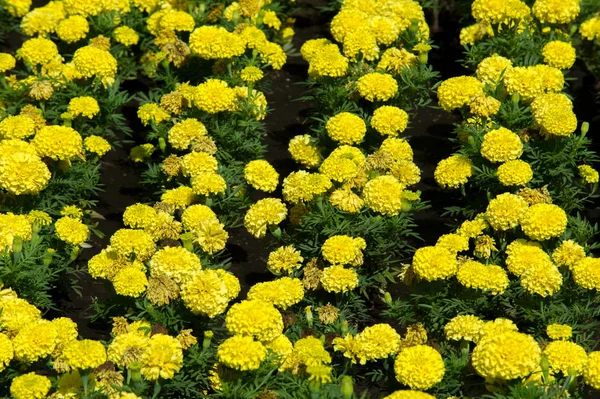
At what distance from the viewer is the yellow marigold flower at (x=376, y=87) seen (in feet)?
27.3

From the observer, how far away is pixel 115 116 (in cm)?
865

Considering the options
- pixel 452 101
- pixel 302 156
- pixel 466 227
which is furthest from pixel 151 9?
pixel 466 227

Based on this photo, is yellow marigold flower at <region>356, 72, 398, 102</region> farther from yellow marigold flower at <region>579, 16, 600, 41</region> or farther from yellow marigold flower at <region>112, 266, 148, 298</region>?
yellow marigold flower at <region>112, 266, 148, 298</region>

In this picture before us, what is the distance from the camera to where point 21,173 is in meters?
7.46

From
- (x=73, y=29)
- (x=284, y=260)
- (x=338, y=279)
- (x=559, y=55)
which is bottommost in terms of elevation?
(x=284, y=260)

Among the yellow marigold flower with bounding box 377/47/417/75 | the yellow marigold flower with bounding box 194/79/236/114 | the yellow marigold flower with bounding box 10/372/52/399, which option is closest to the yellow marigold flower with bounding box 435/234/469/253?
the yellow marigold flower with bounding box 377/47/417/75

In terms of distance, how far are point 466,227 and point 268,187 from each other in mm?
1414

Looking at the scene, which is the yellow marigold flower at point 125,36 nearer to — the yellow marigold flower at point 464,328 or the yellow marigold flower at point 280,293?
the yellow marigold flower at point 280,293

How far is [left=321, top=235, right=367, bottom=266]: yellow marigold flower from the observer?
724 centimetres

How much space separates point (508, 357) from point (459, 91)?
2675mm

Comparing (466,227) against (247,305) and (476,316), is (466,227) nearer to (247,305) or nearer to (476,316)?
(476,316)

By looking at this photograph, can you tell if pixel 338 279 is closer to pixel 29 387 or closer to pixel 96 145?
pixel 29 387

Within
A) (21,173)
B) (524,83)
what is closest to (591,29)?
(524,83)

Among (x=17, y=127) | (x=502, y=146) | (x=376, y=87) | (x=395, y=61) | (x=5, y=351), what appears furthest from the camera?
(x=395, y=61)
